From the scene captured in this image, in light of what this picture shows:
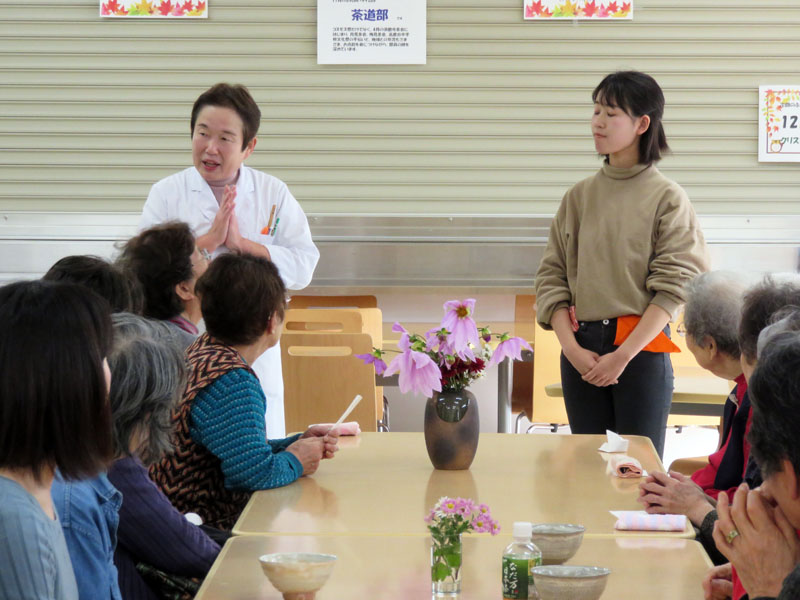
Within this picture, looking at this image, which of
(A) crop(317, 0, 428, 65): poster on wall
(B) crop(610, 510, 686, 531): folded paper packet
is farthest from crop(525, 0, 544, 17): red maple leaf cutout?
(B) crop(610, 510, 686, 531): folded paper packet

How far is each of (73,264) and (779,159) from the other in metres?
4.10

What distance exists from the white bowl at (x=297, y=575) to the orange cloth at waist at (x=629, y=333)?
190cm

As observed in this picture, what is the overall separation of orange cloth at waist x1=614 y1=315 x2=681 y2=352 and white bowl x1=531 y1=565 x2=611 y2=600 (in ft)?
5.91

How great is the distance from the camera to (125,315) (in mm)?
1929

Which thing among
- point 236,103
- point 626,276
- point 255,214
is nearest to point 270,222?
point 255,214

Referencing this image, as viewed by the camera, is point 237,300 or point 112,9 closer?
point 237,300

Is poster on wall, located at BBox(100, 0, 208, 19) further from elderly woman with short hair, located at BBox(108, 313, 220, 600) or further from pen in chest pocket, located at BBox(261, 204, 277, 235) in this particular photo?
elderly woman with short hair, located at BBox(108, 313, 220, 600)

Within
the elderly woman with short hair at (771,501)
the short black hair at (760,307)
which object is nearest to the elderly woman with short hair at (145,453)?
the elderly woman with short hair at (771,501)

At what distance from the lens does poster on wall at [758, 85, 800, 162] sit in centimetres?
523

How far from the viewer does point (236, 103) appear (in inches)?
139

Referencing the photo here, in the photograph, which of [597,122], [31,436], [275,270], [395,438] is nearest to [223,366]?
[275,270]

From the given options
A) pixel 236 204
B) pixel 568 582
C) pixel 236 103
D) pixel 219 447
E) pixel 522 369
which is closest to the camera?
pixel 568 582

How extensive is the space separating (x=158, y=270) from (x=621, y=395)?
1.51 metres

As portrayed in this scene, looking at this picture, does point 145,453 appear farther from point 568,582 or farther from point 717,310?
point 717,310
